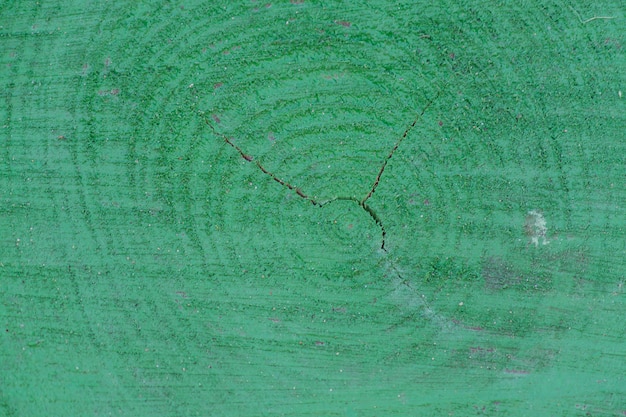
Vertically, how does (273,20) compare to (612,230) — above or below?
above

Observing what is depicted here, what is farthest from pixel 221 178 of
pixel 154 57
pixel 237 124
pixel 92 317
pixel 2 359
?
pixel 2 359

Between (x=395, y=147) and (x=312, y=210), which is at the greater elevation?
(x=395, y=147)

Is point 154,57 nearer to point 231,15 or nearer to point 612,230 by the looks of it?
point 231,15

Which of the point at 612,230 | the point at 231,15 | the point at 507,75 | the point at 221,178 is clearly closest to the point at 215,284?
the point at 221,178

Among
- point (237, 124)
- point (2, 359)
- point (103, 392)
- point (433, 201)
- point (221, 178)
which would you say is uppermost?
point (237, 124)

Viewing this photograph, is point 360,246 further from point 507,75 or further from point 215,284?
point 507,75

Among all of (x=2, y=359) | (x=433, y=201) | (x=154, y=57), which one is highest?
(x=154, y=57)
